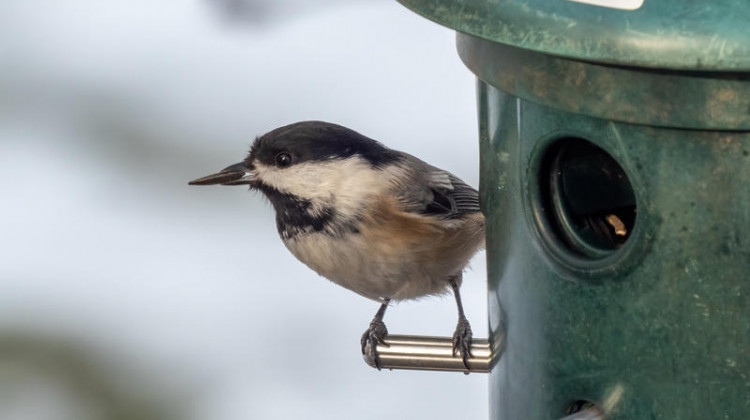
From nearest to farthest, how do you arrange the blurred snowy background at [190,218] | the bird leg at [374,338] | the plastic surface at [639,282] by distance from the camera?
the plastic surface at [639,282], the bird leg at [374,338], the blurred snowy background at [190,218]

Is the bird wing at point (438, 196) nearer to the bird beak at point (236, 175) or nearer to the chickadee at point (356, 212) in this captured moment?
the chickadee at point (356, 212)

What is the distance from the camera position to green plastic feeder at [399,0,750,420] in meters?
Result: 1.98

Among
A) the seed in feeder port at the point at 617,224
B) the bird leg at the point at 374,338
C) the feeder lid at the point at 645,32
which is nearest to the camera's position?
the feeder lid at the point at 645,32

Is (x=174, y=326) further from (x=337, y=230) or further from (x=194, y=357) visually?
(x=337, y=230)

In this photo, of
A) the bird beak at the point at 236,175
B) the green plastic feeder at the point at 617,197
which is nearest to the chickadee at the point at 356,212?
the bird beak at the point at 236,175

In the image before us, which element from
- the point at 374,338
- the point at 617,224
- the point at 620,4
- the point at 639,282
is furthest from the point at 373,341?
the point at 620,4

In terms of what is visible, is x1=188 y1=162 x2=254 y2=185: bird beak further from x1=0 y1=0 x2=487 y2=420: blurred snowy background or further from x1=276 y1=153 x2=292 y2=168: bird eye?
x1=0 y1=0 x2=487 y2=420: blurred snowy background

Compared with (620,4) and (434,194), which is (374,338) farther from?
(620,4)

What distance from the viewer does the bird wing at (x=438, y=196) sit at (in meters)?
3.43

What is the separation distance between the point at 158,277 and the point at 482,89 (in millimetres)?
3373

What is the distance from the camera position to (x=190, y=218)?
5730 mm

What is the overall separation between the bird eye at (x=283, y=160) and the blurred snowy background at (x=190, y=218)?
133 cm

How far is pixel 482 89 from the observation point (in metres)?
2.78

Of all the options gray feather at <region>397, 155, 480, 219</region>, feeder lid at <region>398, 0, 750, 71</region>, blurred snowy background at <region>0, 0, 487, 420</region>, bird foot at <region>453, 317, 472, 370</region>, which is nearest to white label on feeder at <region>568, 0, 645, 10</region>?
feeder lid at <region>398, 0, 750, 71</region>
